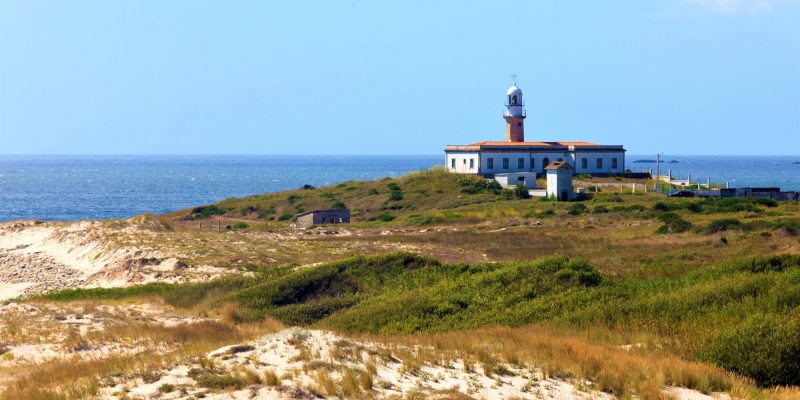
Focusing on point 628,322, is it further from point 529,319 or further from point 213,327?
point 213,327

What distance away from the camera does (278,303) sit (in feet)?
82.9

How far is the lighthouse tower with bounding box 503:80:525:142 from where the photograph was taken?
78150 millimetres

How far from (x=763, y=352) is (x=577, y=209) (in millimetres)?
38034

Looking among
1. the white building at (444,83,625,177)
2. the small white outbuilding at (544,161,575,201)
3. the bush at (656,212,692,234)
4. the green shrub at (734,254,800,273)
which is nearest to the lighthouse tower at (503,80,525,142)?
the white building at (444,83,625,177)

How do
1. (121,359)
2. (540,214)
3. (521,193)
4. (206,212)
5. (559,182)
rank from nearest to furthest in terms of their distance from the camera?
1. (121,359)
2. (540,214)
3. (559,182)
4. (521,193)
5. (206,212)

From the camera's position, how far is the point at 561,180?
198ft

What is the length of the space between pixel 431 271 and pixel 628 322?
383 inches

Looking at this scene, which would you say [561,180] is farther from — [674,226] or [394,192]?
[674,226]

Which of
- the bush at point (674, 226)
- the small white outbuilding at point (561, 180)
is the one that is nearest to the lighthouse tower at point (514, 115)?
the small white outbuilding at point (561, 180)

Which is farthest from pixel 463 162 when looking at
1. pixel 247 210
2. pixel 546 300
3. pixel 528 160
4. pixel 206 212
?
pixel 546 300

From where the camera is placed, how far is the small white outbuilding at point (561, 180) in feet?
197

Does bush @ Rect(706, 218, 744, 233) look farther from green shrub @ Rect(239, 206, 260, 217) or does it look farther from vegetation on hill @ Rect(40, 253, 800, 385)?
green shrub @ Rect(239, 206, 260, 217)

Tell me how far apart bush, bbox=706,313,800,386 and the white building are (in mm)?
56180

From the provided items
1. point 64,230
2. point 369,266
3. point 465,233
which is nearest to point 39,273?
point 64,230
